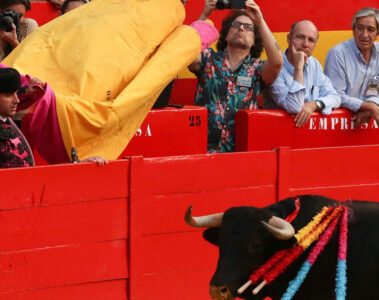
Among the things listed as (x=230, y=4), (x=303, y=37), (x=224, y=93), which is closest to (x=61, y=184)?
(x=224, y=93)

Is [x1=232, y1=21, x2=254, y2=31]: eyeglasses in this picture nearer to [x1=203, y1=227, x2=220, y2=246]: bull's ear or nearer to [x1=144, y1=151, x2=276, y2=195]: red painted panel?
[x1=144, y1=151, x2=276, y2=195]: red painted panel

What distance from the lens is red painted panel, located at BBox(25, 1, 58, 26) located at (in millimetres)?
7379

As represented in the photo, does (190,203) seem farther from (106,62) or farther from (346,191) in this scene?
(346,191)

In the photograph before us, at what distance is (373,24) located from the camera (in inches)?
264

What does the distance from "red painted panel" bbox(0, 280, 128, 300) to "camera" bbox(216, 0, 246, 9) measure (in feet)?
6.54

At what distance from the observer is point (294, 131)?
6.21 metres

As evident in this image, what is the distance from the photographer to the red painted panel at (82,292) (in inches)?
189

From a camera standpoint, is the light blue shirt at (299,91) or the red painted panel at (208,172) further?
the light blue shirt at (299,91)

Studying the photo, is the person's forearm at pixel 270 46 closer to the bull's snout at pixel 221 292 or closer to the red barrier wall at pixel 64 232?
the red barrier wall at pixel 64 232

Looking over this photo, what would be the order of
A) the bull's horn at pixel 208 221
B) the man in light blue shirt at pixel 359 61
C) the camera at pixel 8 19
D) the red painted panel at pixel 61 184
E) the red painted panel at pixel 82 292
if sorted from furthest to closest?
the man in light blue shirt at pixel 359 61
the camera at pixel 8 19
the red painted panel at pixel 82 292
the red painted panel at pixel 61 184
the bull's horn at pixel 208 221

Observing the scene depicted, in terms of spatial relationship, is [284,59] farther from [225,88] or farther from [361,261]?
[361,261]

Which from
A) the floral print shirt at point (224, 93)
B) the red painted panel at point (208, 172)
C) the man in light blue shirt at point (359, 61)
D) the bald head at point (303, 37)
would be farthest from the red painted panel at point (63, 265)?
the man in light blue shirt at point (359, 61)

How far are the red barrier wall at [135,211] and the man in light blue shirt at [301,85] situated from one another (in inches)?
22.7

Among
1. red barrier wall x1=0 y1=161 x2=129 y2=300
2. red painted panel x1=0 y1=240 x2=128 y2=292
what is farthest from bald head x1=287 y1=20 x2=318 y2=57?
red painted panel x1=0 y1=240 x2=128 y2=292
